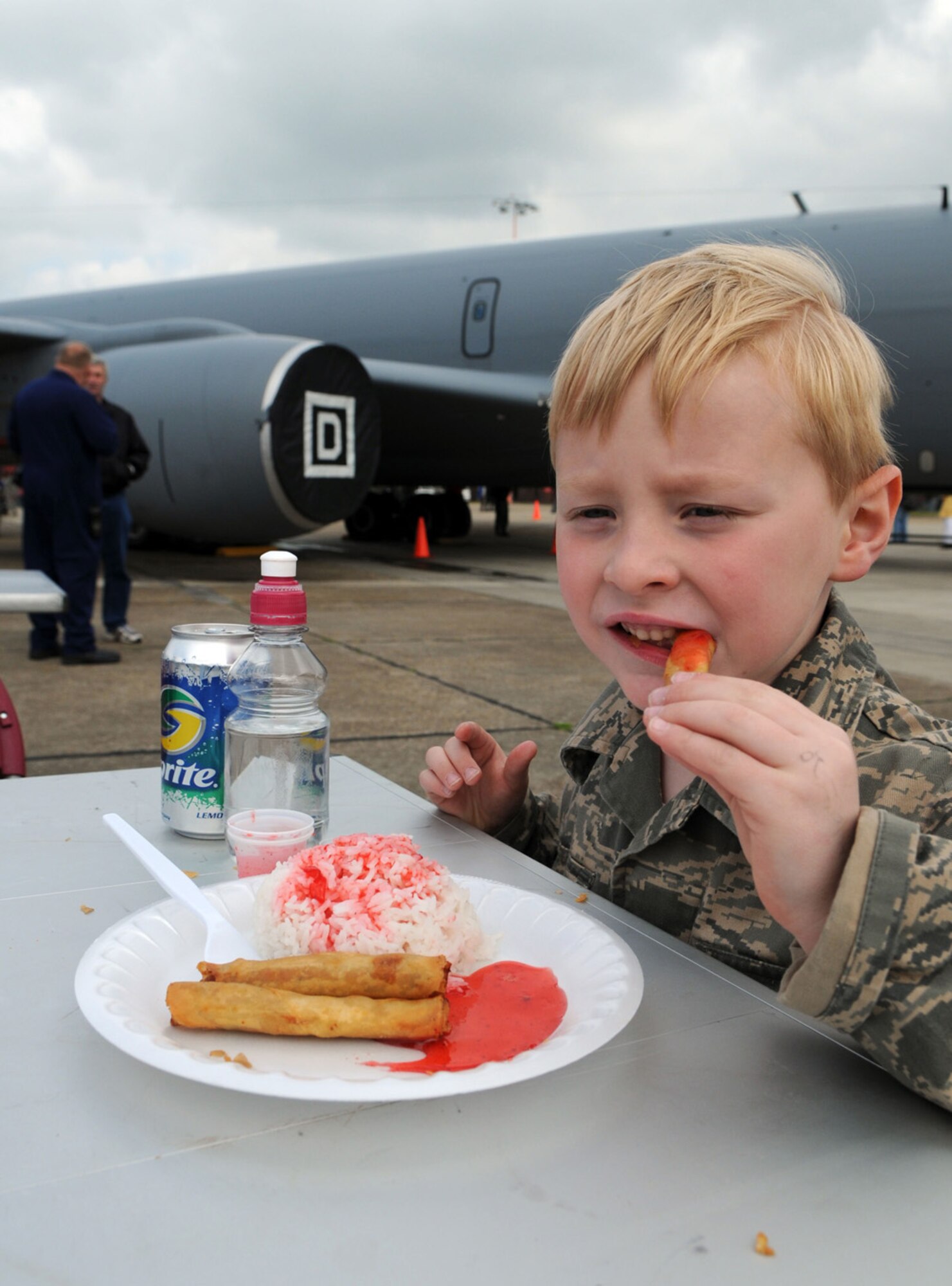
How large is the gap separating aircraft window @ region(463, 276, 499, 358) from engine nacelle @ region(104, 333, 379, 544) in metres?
2.53

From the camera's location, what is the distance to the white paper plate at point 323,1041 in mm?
617

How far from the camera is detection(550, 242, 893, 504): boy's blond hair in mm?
918

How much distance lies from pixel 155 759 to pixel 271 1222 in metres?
3.15

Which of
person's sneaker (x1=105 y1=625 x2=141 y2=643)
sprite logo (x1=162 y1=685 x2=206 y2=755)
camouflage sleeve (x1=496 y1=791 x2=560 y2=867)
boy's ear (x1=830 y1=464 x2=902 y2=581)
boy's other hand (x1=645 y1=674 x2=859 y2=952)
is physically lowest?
person's sneaker (x1=105 y1=625 x2=141 y2=643)

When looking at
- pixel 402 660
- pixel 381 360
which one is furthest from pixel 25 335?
pixel 402 660

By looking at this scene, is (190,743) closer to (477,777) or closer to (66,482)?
(477,777)

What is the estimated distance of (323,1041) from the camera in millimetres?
714

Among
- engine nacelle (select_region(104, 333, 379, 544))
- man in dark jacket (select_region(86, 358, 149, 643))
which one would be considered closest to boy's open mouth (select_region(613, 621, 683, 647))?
man in dark jacket (select_region(86, 358, 149, 643))

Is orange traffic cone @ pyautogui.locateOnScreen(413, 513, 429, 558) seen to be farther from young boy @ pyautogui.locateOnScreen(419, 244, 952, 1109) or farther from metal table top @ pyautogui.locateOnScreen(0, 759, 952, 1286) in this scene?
metal table top @ pyautogui.locateOnScreen(0, 759, 952, 1286)

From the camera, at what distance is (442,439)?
1116 cm

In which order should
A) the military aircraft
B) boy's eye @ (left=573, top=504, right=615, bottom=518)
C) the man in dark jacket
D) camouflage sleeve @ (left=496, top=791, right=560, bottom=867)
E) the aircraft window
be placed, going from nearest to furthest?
boy's eye @ (left=573, top=504, right=615, bottom=518) < camouflage sleeve @ (left=496, top=791, right=560, bottom=867) < the man in dark jacket < the military aircraft < the aircraft window

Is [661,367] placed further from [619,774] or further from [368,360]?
[368,360]

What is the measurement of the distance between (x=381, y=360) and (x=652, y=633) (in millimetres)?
10993

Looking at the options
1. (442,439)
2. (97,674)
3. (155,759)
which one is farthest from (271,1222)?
(442,439)
